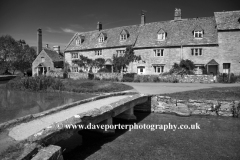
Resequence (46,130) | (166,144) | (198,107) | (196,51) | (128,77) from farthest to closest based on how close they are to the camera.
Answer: (196,51), (128,77), (198,107), (166,144), (46,130)

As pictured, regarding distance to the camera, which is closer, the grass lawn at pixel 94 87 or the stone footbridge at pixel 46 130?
the stone footbridge at pixel 46 130

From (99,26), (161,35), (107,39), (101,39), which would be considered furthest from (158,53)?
(99,26)

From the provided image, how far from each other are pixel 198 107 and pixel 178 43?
20136 mm

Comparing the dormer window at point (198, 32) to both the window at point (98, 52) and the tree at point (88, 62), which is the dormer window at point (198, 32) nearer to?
the tree at point (88, 62)

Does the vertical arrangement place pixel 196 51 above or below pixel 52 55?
below

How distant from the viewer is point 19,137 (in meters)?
6.30

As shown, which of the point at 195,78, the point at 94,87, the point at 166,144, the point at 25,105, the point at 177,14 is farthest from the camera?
the point at 177,14

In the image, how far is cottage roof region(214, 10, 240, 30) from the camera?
28766 mm

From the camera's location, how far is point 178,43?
31125 mm

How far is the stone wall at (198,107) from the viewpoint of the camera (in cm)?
1285

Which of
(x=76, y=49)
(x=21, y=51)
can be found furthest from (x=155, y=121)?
(x=21, y=51)

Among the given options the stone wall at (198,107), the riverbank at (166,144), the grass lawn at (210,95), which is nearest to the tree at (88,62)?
the grass lawn at (210,95)

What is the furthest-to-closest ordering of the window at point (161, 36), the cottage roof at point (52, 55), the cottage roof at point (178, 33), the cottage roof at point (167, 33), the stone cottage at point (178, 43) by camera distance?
the cottage roof at point (52, 55), the window at point (161, 36), the cottage roof at point (167, 33), the cottage roof at point (178, 33), the stone cottage at point (178, 43)

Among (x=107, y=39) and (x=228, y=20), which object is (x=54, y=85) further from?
(x=228, y=20)
